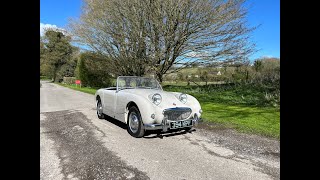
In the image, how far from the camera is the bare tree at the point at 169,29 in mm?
12062

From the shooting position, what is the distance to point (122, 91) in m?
6.05

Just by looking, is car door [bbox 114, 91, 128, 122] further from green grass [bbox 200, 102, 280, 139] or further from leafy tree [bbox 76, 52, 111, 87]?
leafy tree [bbox 76, 52, 111, 87]

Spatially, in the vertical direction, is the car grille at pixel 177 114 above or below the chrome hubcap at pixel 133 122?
above

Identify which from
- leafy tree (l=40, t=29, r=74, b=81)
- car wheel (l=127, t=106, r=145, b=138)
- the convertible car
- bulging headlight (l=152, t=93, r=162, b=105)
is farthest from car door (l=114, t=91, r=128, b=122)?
leafy tree (l=40, t=29, r=74, b=81)

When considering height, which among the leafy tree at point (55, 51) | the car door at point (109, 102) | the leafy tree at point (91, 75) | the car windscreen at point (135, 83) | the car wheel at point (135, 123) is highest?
the leafy tree at point (55, 51)

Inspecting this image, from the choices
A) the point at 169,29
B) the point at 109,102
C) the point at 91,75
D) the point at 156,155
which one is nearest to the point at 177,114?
the point at 156,155

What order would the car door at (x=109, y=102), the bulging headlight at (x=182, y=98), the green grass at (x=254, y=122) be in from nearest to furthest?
the bulging headlight at (x=182, y=98) → the green grass at (x=254, y=122) → the car door at (x=109, y=102)

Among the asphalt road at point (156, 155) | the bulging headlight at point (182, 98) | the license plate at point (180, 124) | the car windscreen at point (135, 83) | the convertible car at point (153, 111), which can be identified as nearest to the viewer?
the asphalt road at point (156, 155)

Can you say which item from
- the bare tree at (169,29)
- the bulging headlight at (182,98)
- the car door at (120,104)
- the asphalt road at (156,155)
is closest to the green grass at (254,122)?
the asphalt road at (156,155)

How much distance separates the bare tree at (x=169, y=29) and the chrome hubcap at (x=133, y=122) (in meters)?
7.93

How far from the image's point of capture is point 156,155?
392 cm

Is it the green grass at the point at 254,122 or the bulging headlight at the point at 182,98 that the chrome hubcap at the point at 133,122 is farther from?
the green grass at the point at 254,122
